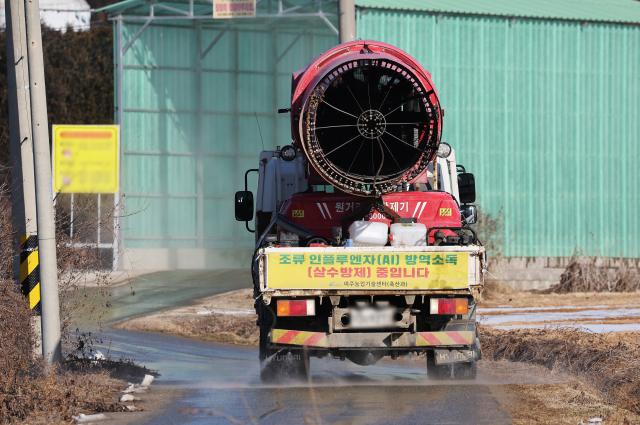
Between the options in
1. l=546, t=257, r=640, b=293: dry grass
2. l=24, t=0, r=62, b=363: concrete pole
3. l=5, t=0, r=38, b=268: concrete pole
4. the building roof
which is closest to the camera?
l=24, t=0, r=62, b=363: concrete pole

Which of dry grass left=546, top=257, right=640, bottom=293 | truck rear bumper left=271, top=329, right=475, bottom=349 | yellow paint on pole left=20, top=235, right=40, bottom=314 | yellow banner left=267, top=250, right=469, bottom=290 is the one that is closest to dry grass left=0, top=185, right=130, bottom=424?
yellow paint on pole left=20, top=235, right=40, bottom=314

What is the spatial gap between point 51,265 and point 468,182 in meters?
5.13

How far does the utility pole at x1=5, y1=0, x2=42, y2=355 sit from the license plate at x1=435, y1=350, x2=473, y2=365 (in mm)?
4541

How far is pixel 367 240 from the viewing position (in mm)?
13719

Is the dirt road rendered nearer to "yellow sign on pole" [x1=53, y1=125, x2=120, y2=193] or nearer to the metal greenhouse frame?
"yellow sign on pole" [x1=53, y1=125, x2=120, y2=193]

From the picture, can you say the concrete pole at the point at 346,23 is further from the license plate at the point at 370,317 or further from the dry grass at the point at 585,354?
the license plate at the point at 370,317

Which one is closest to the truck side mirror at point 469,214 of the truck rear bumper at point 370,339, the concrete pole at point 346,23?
the truck rear bumper at point 370,339

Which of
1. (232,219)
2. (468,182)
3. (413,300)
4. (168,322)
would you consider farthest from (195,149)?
(413,300)

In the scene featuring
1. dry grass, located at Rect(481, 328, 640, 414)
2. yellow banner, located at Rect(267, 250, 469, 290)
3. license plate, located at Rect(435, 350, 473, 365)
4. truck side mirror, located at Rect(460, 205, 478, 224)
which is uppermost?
truck side mirror, located at Rect(460, 205, 478, 224)

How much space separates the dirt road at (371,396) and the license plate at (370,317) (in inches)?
28.0

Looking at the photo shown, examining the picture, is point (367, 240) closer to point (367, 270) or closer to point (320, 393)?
point (367, 270)

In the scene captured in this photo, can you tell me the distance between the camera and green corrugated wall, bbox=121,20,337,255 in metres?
41.8

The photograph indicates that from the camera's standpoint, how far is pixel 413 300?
1334 cm

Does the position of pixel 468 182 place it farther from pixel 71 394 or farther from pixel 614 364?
pixel 71 394
